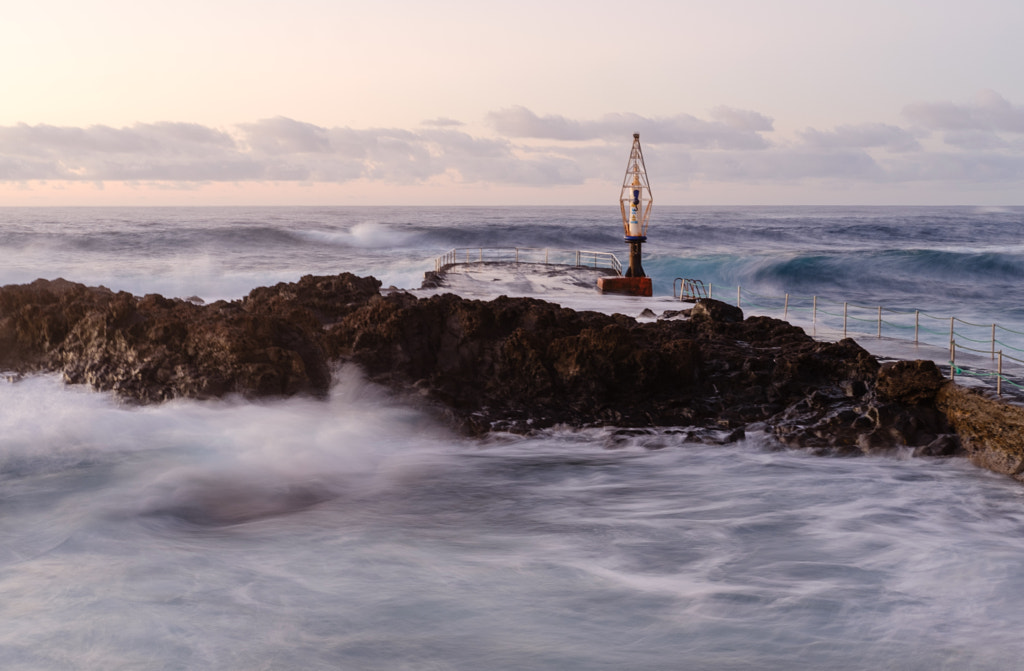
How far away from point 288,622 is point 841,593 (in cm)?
385

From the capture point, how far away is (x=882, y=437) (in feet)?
26.1

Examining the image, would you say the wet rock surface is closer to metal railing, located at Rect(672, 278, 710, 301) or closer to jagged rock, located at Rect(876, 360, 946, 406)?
jagged rock, located at Rect(876, 360, 946, 406)

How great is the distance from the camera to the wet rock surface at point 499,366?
27.5ft

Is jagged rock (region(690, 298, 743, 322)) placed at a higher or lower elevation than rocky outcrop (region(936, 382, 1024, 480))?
Answer: higher

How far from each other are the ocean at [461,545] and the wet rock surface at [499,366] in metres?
0.29

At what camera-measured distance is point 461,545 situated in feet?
21.0

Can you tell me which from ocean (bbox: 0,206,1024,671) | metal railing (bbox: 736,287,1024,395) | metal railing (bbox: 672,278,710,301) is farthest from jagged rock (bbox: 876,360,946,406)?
metal railing (bbox: 672,278,710,301)

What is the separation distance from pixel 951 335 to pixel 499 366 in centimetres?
558

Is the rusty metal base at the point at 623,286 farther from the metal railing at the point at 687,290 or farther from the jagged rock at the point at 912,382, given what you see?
the jagged rock at the point at 912,382

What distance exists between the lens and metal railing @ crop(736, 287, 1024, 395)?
9.16 m

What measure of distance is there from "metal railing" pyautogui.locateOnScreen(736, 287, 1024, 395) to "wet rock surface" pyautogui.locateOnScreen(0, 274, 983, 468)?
1236 mm

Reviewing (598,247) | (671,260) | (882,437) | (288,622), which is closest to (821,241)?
(598,247)

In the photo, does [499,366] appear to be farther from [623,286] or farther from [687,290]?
[687,290]

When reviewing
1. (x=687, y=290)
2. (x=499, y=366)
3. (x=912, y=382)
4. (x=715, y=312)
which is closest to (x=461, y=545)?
(x=499, y=366)
